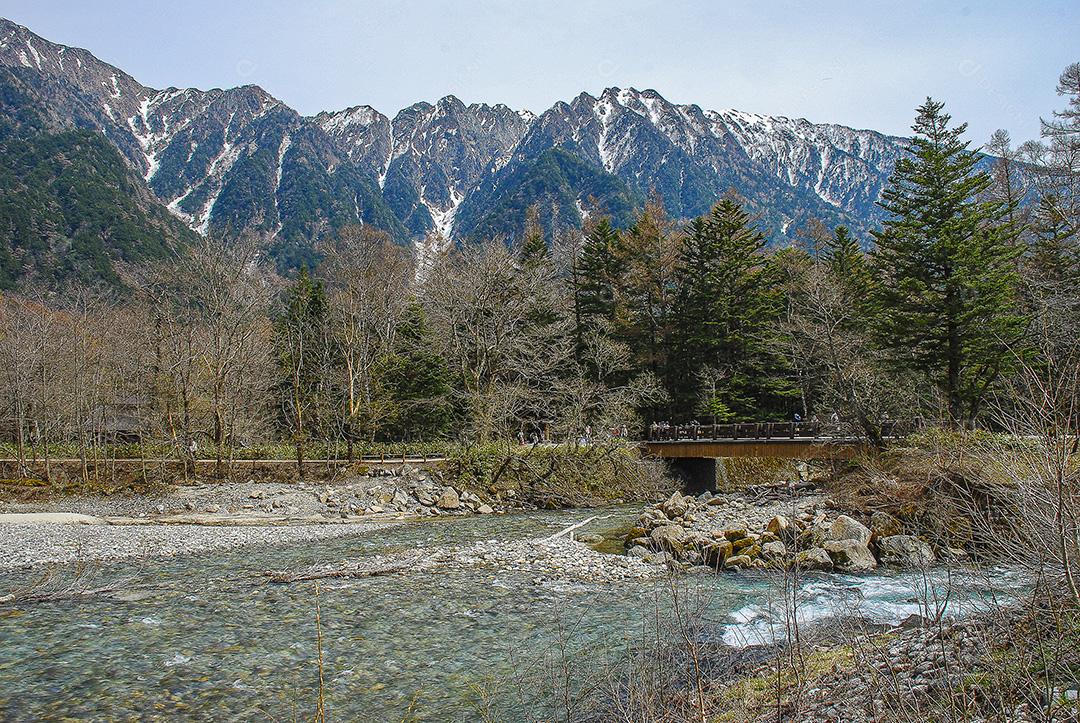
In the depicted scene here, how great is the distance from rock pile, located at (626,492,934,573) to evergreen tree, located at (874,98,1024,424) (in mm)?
11891

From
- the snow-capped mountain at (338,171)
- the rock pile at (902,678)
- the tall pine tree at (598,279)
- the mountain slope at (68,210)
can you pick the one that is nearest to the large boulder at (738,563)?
the rock pile at (902,678)

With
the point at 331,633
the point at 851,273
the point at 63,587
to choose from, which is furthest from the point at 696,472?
the point at 63,587

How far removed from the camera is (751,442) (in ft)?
91.4

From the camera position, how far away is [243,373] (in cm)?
3102

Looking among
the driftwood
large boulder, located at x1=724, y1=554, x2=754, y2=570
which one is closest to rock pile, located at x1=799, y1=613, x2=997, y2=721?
large boulder, located at x1=724, y1=554, x2=754, y2=570

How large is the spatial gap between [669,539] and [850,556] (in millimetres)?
3817

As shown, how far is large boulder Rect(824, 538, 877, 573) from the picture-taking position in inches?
533

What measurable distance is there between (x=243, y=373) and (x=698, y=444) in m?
21.1

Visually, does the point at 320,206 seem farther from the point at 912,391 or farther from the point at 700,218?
the point at 912,391

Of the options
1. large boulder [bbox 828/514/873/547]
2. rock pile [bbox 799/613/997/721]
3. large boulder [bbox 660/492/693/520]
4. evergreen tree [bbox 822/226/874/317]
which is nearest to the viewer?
rock pile [bbox 799/613/997/721]

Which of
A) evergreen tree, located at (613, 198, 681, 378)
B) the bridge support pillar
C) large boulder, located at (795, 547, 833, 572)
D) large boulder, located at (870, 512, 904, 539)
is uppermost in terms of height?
evergreen tree, located at (613, 198, 681, 378)

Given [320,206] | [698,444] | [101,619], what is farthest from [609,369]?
[320,206]

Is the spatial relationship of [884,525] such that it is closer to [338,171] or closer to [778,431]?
[778,431]

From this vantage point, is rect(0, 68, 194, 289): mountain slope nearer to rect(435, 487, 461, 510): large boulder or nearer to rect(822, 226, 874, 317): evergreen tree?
rect(435, 487, 461, 510): large boulder
